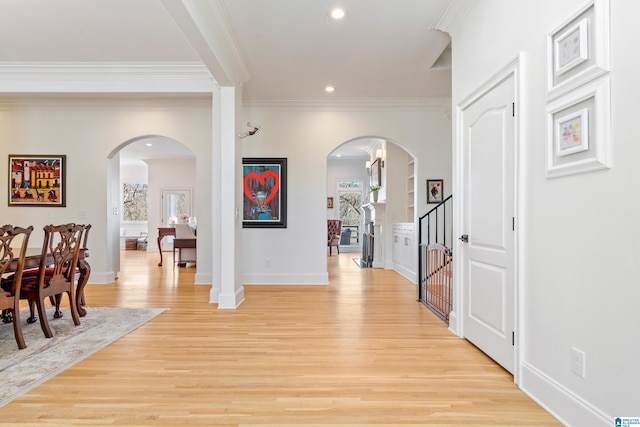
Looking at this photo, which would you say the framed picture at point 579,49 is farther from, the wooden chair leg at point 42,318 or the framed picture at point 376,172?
the framed picture at point 376,172

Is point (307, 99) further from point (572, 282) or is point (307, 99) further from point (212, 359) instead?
point (572, 282)

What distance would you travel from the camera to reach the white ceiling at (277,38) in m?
3.32

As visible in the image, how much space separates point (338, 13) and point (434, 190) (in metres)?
3.34

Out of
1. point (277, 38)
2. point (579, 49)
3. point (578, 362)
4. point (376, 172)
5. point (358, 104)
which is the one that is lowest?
point (578, 362)

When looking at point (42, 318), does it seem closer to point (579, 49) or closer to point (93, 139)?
point (93, 139)

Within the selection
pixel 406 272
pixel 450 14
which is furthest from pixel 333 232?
pixel 450 14

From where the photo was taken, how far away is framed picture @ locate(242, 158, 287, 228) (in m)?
5.81

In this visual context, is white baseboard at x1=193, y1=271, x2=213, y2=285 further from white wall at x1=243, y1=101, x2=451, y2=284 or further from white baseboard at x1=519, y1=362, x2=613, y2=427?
white baseboard at x1=519, y1=362, x2=613, y2=427

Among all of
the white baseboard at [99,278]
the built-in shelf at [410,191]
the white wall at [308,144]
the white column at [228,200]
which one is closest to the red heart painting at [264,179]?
the white wall at [308,144]

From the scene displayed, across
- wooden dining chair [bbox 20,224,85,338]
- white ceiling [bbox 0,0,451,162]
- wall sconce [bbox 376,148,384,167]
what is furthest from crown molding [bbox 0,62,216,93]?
wall sconce [bbox 376,148,384,167]

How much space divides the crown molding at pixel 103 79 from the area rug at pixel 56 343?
9.04ft

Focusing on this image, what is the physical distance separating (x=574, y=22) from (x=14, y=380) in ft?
12.2

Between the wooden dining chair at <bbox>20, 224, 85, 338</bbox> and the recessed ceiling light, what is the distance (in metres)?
3.00

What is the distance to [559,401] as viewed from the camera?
1890 millimetres
